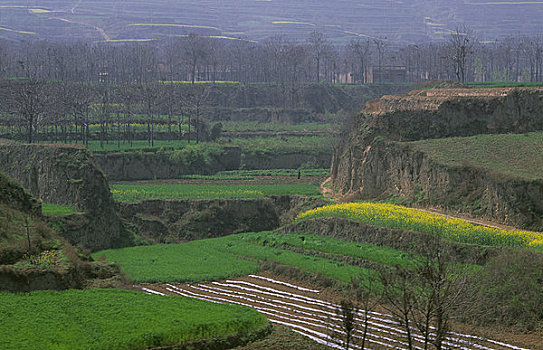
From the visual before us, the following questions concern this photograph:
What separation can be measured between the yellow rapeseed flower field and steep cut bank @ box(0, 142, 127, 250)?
493 inches

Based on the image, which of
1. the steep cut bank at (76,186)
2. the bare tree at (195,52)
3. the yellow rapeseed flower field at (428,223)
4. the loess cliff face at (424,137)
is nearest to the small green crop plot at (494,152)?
the loess cliff face at (424,137)

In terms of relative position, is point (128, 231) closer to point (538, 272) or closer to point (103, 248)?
point (103, 248)

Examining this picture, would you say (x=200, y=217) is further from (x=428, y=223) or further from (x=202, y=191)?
(x=428, y=223)

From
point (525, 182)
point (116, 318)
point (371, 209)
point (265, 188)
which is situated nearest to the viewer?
point (116, 318)

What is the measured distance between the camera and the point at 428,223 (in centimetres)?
4088

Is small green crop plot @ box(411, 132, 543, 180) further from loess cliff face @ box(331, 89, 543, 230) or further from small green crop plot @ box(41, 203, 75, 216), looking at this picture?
small green crop plot @ box(41, 203, 75, 216)

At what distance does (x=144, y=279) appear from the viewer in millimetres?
38125

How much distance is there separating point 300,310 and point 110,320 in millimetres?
10053

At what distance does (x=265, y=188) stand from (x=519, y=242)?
97.4ft

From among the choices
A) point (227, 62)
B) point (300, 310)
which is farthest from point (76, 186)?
point (227, 62)

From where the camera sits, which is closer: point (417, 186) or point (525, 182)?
point (525, 182)

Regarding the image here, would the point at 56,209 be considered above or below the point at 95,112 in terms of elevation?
below

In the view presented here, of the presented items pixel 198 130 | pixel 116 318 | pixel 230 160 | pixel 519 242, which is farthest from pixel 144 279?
pixel 198 130

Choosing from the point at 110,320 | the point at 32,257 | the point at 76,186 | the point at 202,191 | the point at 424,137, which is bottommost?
the point at 202,191
